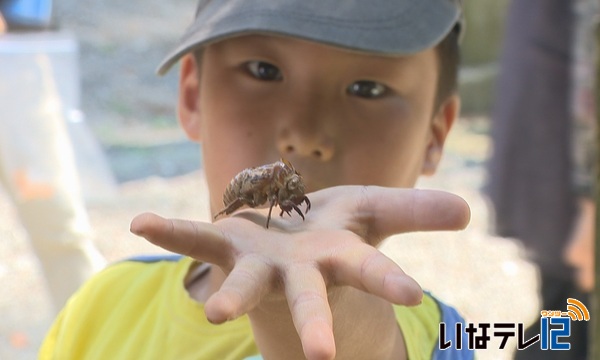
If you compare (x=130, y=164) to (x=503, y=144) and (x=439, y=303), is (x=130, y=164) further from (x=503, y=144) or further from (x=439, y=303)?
(x=439, y=303)

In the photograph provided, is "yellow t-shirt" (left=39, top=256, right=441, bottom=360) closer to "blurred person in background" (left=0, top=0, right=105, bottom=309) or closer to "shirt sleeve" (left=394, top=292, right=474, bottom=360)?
"shirt sleeve" (left=394, top=292, right=474, bottom=360)

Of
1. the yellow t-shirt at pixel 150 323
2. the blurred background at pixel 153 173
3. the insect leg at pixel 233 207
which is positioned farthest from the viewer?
the blurred background at pixel 153 173

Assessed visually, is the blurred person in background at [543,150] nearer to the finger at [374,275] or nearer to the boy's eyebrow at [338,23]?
the boy's eyebrow at [338,23]

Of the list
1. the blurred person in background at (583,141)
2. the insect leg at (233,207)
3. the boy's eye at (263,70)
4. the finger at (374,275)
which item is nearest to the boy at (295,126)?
Answer: the boy's eye at (263,70)

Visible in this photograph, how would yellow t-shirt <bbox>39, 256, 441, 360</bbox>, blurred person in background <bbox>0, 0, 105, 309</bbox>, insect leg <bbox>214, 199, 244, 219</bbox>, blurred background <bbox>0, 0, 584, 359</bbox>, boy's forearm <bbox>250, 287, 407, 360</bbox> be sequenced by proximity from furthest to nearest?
blurred background <bbox>0, 0, 584, 359</bbox>
blurred person in background <bbox>0, 0, 105, 309</bbox>
yellow t-shirt <bbox>39, 256, 441, 360</bbox>
insect leg <bbox>214, 199, 244, 219</bbox>
boy's forearm <bbox>250, 287, 407, 360</bbox>

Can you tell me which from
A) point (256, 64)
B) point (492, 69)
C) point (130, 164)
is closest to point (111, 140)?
point (130, 164)

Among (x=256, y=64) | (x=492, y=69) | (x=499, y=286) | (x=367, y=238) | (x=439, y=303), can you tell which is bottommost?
(x=499, y=286)

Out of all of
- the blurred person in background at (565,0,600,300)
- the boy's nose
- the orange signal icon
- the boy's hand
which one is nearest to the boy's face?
the boy's nose
